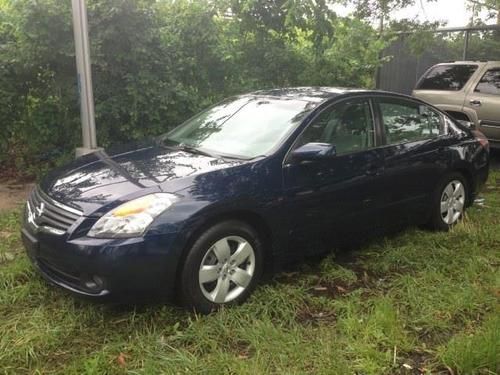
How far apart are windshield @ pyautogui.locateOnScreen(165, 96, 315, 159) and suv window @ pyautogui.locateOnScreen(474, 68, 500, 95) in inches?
Answer: 205

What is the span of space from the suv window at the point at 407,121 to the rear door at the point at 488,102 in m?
3.45

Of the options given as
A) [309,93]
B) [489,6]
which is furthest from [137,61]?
[489,6]

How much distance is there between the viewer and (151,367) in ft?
9.52

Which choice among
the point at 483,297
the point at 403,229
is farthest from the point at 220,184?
the point at 403,229

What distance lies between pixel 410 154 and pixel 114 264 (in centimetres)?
287

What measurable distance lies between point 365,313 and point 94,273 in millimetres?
1771

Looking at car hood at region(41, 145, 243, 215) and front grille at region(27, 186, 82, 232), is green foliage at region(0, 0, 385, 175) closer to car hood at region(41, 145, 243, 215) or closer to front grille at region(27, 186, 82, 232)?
car hood at region(41, 145, 243, 215)

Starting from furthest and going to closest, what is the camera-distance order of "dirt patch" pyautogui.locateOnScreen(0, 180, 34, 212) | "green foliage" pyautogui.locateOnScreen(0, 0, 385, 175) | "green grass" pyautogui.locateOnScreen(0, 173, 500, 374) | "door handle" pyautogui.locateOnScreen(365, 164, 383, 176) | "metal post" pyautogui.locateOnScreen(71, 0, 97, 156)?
"green foliage" pyautogui.locateOnScreen(0, 0, 385, 175)
"dirt patch" pyautogui.locateOnScreen(0, 180, 34, 212)
"metal post" pyautogui.locateOnScreen(71, 0, 97, 156)
"door handle" pyautogui.locateOnScreen(365, 164, 383, 176)
"green grass" pyautogui.locateOnScreen(0, 173, 500, 374)

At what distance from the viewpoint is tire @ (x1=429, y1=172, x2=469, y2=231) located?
17.1ft

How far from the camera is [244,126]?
4.37 meters

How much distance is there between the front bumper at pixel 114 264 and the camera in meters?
3.15

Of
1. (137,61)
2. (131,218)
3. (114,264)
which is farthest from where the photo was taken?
(137,61)

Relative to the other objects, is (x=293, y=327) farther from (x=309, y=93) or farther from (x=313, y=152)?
(x=309, y=93)

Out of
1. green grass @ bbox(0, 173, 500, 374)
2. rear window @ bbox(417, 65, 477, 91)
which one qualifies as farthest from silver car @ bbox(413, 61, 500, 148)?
green grass @ bbox(0, 173, 500, 374)
